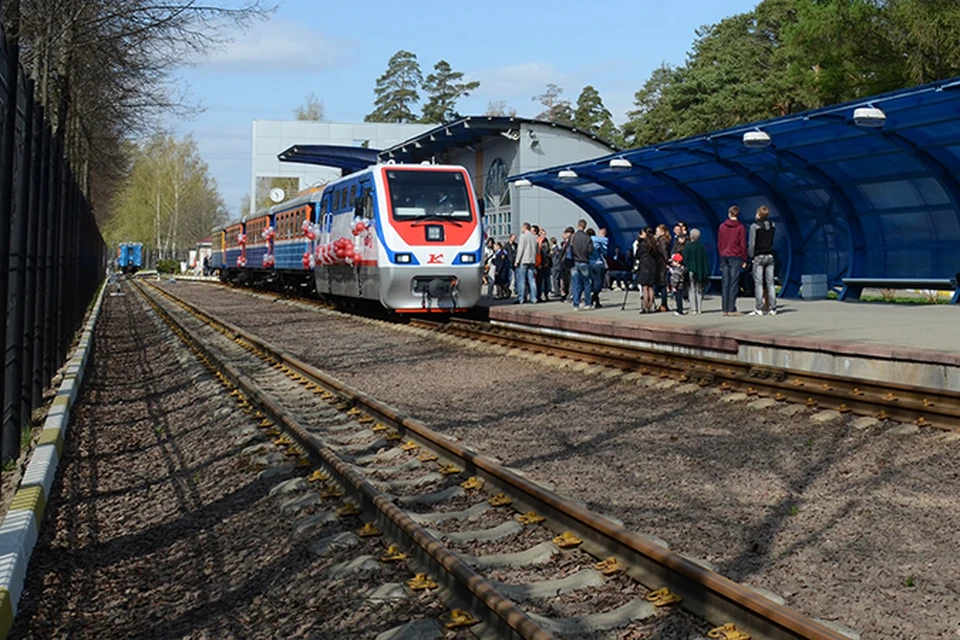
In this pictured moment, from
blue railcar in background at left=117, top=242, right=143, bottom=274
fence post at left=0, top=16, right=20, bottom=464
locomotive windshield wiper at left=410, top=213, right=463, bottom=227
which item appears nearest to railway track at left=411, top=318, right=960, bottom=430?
locomotive windshield wiper at left=410, top=213, right=463, bottom=227

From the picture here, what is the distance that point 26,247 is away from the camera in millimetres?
9141

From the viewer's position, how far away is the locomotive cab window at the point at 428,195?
19.5 m

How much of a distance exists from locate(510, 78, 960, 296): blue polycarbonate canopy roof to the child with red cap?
2425mm

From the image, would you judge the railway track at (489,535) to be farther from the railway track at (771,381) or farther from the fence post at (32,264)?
the railway track at (771,381)

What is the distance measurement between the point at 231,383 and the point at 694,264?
356 inches

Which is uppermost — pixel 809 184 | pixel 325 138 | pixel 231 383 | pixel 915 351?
pixel 325 138

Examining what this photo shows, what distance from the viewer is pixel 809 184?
67.9 feet

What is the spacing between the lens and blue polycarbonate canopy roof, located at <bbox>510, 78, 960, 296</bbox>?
16.8 m

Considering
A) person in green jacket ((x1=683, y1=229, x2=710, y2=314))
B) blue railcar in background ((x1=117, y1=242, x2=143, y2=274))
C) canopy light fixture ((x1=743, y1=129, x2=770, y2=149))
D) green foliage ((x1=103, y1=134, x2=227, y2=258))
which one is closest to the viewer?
canopy light fixture ((x1=743, y1=129, x2=770, y2=149))

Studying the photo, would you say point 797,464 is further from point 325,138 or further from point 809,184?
point 325,138

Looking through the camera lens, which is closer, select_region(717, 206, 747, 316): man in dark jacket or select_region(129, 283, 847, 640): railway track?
select_region(129, 283, 847, 640): railway track

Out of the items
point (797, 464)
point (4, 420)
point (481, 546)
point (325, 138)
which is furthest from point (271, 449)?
point (325, 138)

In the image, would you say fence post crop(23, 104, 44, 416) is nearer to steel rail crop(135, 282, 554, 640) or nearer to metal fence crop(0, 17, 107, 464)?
metal fence crop(0, 17, 107, 464)

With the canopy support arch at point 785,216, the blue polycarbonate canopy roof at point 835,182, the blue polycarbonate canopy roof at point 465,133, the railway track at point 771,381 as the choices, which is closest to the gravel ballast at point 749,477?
the railway track at point 771,381
